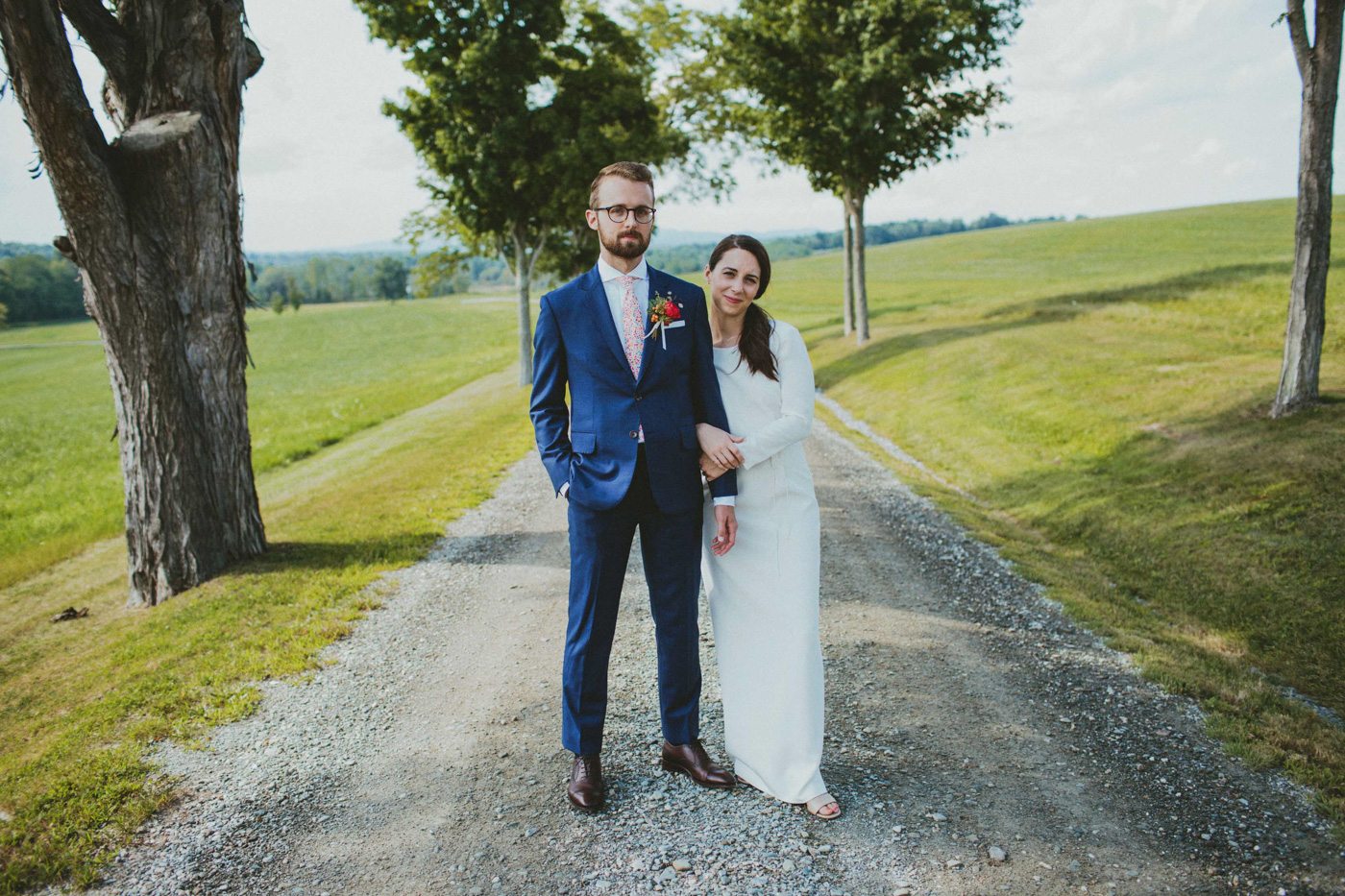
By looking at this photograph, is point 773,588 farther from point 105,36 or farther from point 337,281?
point 337,281

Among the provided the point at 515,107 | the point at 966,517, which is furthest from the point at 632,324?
the point at 515,107

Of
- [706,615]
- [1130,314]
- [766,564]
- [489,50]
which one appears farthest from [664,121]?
[766,564]

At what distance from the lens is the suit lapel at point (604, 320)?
3.97 m

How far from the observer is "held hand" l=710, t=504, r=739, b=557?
408 cm

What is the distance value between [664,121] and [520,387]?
11.8 m

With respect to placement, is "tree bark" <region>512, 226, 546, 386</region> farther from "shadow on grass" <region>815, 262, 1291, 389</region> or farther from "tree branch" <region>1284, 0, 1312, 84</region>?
"tree branch" <region>1284, 0, 1312, 84</region>

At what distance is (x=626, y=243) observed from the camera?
389 cm

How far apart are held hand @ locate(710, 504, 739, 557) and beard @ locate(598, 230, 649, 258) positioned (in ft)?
4.34

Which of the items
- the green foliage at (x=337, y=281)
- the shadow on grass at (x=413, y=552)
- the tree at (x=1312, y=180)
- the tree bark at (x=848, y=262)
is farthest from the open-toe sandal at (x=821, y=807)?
the green foliage at (x=337, y=281)

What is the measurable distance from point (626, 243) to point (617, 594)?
177 cm

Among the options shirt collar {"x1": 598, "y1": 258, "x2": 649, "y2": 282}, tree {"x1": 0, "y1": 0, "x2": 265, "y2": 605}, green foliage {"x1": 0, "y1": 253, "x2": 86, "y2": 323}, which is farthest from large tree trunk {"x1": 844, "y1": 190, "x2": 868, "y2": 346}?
green foliage {"x1": 0, "y1": 253, "x2": 86, "y2": 323}

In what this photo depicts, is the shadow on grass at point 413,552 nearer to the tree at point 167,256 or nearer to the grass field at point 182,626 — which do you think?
the grass field at point 182,626

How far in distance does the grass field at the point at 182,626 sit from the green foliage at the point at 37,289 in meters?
62.7

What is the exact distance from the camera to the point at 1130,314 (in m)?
20.5
